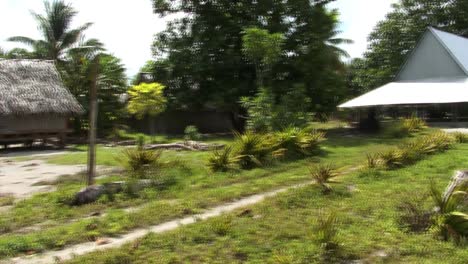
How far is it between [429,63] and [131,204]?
1071 inches

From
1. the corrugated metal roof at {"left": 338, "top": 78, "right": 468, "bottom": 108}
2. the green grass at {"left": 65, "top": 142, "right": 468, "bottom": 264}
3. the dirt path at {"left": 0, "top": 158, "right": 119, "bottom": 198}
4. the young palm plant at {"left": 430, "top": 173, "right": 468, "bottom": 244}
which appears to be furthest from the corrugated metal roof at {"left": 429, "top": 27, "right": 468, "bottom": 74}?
the young palm plant at {"left": 430, "top": 173, "right": 468, "bottom": 244}

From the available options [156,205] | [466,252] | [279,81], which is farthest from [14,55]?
[466,252]

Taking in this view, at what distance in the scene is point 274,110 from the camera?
1873 centimetres

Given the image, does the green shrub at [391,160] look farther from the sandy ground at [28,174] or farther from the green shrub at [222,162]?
the sandy ground at [28,174]

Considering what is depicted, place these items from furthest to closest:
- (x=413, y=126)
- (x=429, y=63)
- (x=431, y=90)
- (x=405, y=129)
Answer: (x=429, y=63), (x=431, y=90), (x=413, y=126), (x=405, y=129)

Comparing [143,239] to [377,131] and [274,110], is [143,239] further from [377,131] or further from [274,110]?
[377,131]

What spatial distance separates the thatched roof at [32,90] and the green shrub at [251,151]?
12.4 meters

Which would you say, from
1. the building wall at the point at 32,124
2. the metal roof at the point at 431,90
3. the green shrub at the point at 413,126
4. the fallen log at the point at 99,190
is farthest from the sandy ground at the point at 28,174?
the metal roof at the point at 431,90

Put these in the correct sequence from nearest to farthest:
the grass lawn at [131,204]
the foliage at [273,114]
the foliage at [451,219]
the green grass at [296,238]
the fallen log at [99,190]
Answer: the green grass at [296,238]
the foliage at [451,219]
the grass lawn at [131,204]
the fallen log at [99,190]
the foliage at [273,114]

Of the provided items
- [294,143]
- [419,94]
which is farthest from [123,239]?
[419,94]

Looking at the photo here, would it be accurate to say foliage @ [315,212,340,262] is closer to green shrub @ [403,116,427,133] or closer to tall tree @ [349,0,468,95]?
green shrub @ [403,116,427,133]

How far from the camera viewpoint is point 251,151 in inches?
487

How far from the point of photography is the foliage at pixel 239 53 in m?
25.3

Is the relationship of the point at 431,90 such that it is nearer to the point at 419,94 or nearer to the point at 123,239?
the point at 419,94
